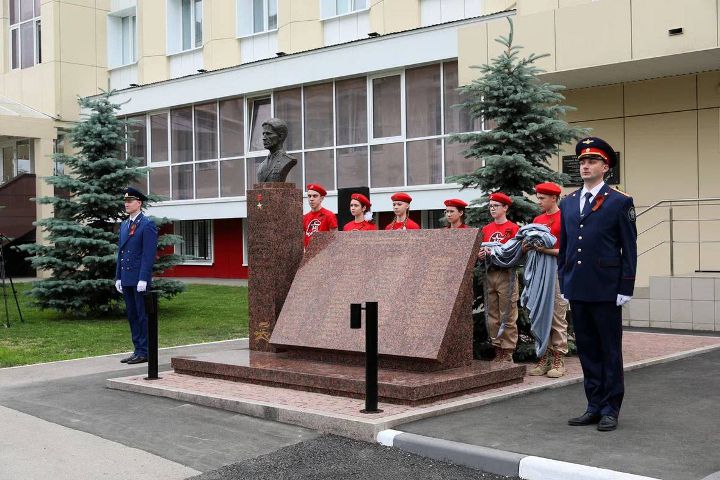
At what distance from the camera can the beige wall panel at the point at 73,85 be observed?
96.9 feet

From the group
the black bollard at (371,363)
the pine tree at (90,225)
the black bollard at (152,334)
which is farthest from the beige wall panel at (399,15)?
the black bollard at (371,363)

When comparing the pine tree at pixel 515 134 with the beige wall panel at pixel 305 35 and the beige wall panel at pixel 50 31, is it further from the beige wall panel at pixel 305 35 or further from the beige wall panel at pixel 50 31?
the beige wall panel at pixel 50 31

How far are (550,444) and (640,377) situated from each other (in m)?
3.17

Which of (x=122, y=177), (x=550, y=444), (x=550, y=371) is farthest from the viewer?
(x=122, y=177)

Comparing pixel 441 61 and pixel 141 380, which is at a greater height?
pixel 441 61

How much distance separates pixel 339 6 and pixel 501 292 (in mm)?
15208

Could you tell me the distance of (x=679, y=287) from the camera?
13516 mm

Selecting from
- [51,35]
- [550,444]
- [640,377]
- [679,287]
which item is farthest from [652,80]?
[51,35]

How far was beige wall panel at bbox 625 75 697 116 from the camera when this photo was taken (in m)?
15.2

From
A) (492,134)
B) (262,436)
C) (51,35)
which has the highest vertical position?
(51,35)

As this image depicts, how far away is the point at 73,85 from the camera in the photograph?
1171 inches

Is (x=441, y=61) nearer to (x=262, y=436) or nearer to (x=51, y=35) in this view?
(x=262, y=436)

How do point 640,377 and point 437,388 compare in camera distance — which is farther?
point 640,377

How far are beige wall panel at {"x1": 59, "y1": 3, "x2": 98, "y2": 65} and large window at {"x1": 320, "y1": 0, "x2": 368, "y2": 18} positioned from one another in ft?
36.1
